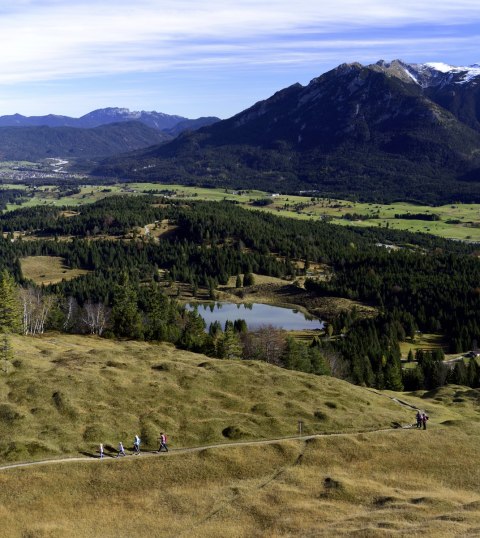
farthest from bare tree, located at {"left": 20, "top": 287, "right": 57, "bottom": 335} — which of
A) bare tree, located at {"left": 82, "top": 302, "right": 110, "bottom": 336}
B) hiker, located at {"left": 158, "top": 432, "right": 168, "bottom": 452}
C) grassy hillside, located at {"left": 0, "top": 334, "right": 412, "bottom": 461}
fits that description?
hiker, located at {"left": 158, "top": 432, "right": 168, "bottom": 452}

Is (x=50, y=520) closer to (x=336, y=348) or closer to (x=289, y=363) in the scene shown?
(x=289, y=363)

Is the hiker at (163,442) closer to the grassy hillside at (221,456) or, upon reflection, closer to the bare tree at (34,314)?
the grassy hillside at (221,456)

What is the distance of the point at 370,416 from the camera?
89.8 meters

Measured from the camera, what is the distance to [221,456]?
73.9 m

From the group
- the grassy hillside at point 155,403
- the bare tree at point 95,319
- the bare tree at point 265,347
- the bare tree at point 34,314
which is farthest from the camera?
the bare tree at point 95,319

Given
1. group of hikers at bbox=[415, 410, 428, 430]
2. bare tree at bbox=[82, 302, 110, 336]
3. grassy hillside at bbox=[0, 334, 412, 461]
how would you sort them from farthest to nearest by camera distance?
bare tree at bbox=[82, 302, 110, 336] < group of hikers at bbox=[415, 410, 428, 430] < grassy hillside at bbox=[0, 334, 412, 461]

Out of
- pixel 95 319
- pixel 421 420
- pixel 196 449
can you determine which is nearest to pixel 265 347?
pixel 95 319

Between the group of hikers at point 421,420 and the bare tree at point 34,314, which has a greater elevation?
the bare tree at point 34,314

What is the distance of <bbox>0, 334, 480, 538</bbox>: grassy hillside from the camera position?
60.8m

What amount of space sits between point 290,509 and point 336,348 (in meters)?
98.7

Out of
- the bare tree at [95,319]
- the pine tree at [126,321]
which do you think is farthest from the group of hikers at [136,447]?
the bare tree at [95,319]

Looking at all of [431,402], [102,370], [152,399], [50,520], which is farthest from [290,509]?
[431,402]

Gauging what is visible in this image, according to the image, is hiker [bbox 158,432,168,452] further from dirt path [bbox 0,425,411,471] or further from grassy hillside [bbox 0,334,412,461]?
grassy hillside [bbox 0,334,412,461]

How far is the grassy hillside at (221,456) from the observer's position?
60.8 m
